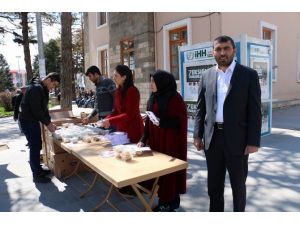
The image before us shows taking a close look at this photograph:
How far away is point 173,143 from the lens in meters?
3.11

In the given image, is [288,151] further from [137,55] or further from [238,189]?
[137,55]

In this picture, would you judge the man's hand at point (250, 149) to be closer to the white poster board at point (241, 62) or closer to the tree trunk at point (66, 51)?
the white poster board at point (241, 62)

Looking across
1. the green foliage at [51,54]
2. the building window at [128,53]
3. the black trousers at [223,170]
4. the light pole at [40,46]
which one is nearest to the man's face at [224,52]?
the black trousers at [223,170]

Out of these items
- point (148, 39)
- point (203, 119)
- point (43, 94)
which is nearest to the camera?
point (203, 119)

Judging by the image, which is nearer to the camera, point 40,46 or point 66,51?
point 66,51

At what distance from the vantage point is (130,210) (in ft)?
11.4

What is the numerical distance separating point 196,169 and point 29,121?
262 cm

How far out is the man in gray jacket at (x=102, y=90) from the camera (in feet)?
15.5

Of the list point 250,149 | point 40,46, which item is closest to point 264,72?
point 250,149

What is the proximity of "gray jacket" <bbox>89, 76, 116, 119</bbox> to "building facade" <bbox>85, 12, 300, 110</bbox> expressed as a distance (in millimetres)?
5732

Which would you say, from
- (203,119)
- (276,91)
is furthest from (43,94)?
(276,91)

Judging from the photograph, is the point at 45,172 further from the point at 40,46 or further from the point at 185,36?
the point at 185,36

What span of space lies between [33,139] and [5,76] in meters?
57.3

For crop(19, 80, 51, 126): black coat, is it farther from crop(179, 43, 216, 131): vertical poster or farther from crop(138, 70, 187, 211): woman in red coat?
crop(179, 43, 216, 131): vertical poster
